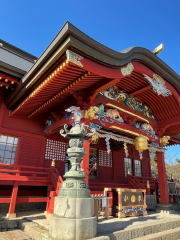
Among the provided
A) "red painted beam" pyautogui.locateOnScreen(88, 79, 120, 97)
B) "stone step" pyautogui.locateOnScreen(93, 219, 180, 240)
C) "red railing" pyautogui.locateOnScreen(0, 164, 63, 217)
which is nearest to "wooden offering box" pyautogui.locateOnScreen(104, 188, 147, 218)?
"stone step" pyautogui.locateOnScreen(93, 219, 180, 240)

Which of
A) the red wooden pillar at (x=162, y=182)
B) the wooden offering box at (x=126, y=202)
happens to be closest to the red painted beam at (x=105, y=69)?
the wooden offering box at (x=126, y=202)

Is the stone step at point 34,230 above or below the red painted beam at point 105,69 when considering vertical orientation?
below

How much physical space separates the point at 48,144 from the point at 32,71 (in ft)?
13.0

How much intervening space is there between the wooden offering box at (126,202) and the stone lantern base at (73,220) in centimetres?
235

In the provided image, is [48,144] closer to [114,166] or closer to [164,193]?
[114,166]

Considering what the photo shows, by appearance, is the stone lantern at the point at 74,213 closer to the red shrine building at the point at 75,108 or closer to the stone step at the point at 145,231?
the stone step at the point at 145,231

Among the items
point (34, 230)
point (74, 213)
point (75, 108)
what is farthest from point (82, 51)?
point (34, 230)

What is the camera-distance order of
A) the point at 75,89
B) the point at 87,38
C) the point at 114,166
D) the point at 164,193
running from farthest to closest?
the point at 114,166 → the point at 164,193 → the point at 75,89 → the point at 87,38

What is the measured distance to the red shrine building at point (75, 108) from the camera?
4387 mm

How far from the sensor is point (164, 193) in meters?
8.26

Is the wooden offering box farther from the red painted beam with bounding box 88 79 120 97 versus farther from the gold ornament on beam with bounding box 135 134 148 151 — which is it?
the red painted beam with bounding box 88 79 120 97

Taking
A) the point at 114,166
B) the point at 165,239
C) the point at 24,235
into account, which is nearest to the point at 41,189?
the point at 24,235

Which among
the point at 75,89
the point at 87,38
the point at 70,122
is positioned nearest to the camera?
the point at 87,38

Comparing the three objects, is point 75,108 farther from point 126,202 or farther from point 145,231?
point 145,231
